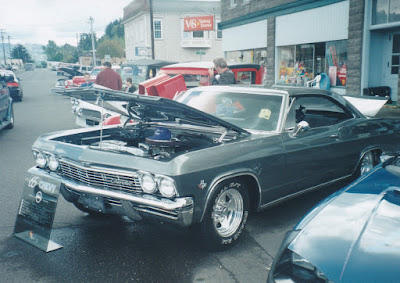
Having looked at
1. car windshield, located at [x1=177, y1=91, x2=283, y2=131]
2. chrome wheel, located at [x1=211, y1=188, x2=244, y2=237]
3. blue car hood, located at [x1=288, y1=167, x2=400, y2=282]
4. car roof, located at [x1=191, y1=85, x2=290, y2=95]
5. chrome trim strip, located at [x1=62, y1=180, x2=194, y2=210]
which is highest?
car roof, located at [x1=191, y1=85, x2=290, y2=95]

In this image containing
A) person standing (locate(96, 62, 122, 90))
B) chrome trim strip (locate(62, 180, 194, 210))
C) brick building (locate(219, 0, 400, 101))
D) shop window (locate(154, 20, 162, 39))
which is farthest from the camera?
shop window (locate(154, 20, 162, 39))

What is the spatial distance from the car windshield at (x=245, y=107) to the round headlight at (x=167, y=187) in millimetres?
1465

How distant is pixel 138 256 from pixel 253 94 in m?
2.19

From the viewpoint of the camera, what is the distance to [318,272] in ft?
7.42

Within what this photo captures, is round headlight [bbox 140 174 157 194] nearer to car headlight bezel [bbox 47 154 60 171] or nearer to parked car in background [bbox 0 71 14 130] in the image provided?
car headlight bezel [bbox 47 154 60 171]

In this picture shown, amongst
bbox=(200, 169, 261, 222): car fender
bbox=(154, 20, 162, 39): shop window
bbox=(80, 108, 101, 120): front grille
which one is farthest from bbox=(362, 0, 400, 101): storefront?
bbox=(154, 20, 162, 39): shop window

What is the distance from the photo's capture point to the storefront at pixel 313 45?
1462 cm

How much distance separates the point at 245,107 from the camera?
15.3 feet

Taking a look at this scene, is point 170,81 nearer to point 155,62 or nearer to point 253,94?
point 253,94

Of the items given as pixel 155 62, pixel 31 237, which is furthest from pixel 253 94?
pixel 155 62

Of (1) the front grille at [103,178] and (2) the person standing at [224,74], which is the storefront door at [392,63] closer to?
(2) the person standing at [224,74]

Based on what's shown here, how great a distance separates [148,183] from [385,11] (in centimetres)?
1210

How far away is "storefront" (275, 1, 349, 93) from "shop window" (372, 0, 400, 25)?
3.50ft

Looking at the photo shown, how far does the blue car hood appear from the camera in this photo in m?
2.12
